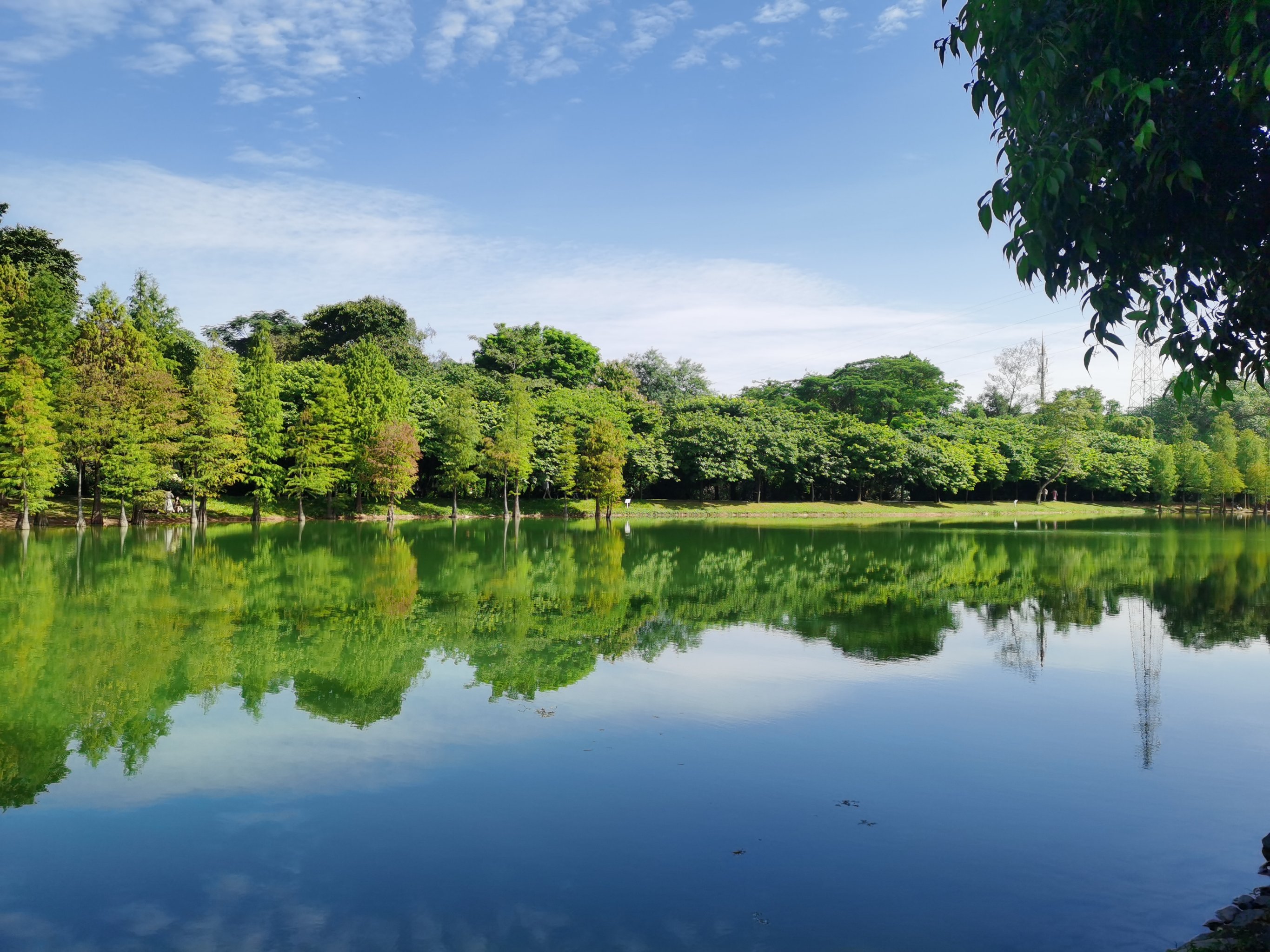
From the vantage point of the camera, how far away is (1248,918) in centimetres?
390

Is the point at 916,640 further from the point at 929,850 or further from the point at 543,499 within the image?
the point at 543,499

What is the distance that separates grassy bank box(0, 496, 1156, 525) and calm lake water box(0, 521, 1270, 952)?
2875cm

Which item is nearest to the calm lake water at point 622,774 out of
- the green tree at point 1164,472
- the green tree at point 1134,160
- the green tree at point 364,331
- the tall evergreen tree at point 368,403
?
the green tree at point 1134,160

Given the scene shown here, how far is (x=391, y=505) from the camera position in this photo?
41094 mm

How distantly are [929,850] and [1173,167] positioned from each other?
3.81 m

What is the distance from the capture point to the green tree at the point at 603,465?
150 ft

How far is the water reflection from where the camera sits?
8188 mm

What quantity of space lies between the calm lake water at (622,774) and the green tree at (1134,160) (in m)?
2.97

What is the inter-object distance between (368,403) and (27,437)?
16256mm

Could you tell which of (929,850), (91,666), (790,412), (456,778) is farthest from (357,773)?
(790,412)

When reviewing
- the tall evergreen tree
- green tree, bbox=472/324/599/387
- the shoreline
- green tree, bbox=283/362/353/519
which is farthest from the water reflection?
green tree, bbox=472/324/599/387

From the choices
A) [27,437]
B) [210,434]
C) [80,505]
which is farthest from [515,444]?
[27,437]

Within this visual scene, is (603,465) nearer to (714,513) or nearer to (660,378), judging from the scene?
(714,513)

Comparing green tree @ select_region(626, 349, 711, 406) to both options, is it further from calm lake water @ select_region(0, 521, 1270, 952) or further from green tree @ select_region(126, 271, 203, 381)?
calm lake water @ select_region(0, 521, 1270, 952)
